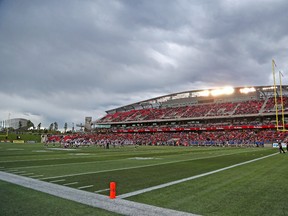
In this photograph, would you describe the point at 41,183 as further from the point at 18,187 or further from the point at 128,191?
the point at 128,191

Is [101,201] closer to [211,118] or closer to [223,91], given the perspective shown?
[211,118]

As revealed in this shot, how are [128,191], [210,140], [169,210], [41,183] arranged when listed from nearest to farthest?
[169,210], [128,191], [41,183], [210,140]

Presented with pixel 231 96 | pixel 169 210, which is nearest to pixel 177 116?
pixel 231 96

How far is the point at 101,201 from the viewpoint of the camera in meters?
6.33

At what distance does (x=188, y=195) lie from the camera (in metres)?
7.05

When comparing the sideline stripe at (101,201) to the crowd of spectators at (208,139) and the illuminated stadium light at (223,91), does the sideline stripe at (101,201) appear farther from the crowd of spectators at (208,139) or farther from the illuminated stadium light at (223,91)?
the illuminated stadium light at (223,91)

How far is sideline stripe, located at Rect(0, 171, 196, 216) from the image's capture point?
215 inches

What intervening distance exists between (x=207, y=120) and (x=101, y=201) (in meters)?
64.8

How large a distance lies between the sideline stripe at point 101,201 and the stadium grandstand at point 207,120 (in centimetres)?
3647

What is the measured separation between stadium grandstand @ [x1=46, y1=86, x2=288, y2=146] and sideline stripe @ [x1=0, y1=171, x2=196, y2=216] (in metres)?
36.5

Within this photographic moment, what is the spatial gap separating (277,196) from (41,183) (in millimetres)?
7444

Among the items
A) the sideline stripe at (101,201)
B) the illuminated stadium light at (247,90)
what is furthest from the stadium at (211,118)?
the sideline stripe at (101,201)

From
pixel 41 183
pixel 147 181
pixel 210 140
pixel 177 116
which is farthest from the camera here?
pixel 177 116

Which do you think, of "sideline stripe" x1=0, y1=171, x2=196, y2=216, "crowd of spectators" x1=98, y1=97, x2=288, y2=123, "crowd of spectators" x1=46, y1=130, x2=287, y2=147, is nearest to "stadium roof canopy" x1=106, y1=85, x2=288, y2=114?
"crowd of spectators" x1=98, y1=97, x2=288, y2=123
